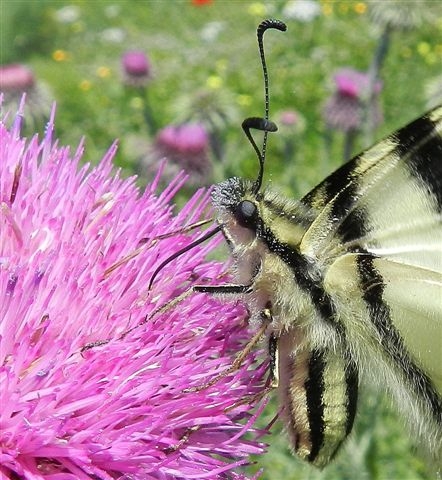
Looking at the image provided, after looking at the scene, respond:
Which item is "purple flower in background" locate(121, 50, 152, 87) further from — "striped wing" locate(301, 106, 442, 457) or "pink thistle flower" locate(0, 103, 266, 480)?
"striped wing" locate(301, 106, 442, 457)

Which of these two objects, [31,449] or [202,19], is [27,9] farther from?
[31,449]

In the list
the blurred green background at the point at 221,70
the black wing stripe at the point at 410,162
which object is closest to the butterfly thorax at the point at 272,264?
the black wing stripe at the point at 410,162

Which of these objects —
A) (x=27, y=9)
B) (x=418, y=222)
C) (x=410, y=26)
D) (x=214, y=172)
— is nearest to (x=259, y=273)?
(x=418, y=222)

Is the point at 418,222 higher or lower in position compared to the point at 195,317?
higher

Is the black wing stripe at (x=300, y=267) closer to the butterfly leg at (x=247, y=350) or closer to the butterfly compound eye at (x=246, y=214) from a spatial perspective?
the butterfly compound eye at (x=246, y=214)

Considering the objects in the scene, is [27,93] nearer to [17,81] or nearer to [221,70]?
[17,81]

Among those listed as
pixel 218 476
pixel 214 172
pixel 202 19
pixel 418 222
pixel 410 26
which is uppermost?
pixel 202 19
